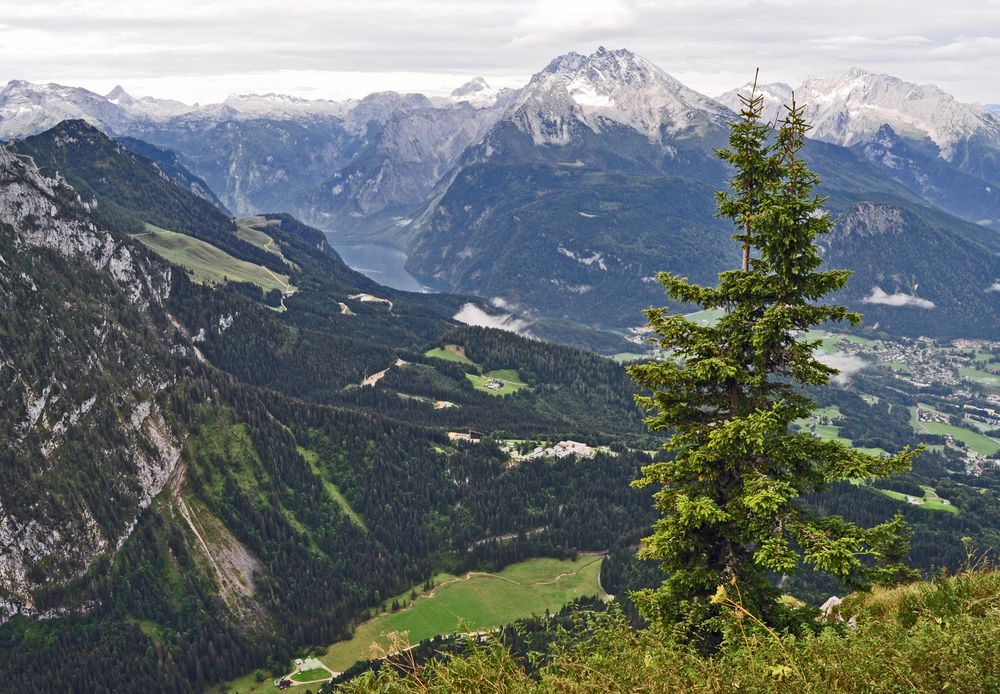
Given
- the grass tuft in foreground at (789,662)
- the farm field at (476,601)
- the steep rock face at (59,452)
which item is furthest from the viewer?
the steep rock face at (59,452)

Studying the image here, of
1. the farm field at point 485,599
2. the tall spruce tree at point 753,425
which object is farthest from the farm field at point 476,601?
the tall spruce tree at point 753,425

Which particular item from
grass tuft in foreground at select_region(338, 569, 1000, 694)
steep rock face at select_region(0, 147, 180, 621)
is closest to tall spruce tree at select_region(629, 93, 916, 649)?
grass tuft in foreground at select_region(338, 569, 1000, 694)

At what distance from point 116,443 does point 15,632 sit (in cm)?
4845

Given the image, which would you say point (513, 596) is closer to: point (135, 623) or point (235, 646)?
point (235, 646)

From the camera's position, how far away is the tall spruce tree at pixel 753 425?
2897 centimetres

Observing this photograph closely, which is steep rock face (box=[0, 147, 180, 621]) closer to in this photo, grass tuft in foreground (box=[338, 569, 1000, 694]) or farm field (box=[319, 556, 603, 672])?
farm field (box=[319, 556, 603, 672])

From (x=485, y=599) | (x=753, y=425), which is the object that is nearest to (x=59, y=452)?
(x=485, y=599)

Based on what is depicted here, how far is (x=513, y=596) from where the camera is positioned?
554 ft

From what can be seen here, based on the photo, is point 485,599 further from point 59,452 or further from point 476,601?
point 59,452

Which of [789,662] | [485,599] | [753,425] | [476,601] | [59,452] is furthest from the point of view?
→ [59,452]

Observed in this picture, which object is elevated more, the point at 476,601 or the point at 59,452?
the point at 59,452

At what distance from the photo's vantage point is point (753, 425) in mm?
28703

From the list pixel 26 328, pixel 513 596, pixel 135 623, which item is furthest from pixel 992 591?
pixel 26 328

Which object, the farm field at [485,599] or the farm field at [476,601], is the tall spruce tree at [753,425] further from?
the farm field at [485,599]
